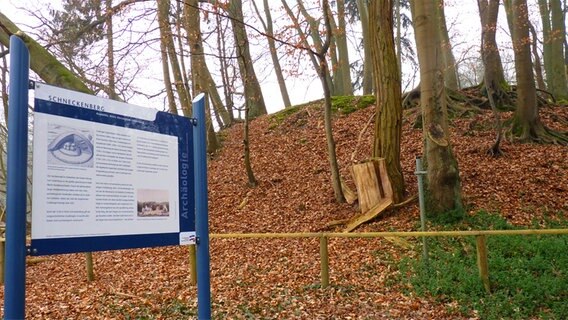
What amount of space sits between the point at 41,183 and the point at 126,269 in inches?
254

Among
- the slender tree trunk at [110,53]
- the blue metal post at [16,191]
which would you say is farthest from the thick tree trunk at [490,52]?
the blue metal post at [16,191]

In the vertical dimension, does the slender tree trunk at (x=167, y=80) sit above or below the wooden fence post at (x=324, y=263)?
above

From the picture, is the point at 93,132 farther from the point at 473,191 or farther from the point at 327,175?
the point at 327,175

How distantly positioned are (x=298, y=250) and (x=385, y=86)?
3.88 m

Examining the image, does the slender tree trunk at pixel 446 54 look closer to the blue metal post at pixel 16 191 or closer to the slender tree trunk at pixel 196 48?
the slender tree trunk at pixel 196 48

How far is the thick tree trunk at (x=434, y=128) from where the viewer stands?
838 cm

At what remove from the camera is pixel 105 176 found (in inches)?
123

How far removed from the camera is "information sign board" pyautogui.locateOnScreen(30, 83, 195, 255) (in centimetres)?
285

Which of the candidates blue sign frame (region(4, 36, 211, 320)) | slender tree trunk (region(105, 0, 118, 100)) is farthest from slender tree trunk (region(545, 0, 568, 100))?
blue sign frame (region(4, 36, 211, 320))

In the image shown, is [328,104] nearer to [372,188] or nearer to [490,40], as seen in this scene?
[372,188]

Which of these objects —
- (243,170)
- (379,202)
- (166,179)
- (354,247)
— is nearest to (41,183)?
(166,179)

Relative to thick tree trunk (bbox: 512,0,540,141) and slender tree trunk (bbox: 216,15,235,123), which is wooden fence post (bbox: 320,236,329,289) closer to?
slender tree trunk (bbox: 216,15,235,123)

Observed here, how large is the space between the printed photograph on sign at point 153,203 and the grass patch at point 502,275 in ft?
12.4

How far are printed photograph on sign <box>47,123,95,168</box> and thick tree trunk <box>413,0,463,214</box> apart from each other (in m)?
6.61
